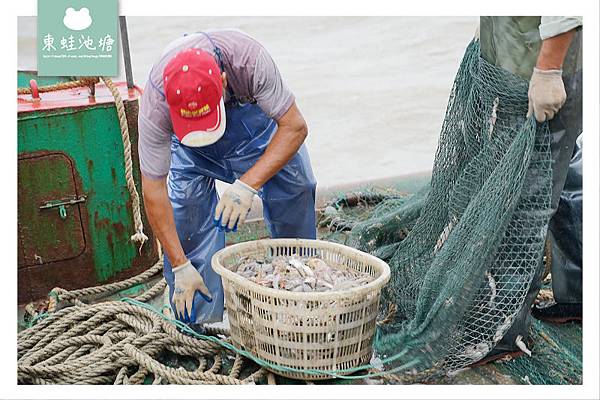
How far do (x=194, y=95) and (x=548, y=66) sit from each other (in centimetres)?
115

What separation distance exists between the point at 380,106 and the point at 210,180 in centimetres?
90

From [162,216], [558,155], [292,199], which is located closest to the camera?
[558,155]

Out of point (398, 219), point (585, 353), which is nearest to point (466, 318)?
point (585, 353)

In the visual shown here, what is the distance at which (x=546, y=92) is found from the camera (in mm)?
2621

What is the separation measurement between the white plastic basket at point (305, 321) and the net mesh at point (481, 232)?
19 centimetres

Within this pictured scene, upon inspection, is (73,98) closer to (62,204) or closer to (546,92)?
(62,204)

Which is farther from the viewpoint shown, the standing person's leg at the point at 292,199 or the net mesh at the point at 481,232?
the standing person's leg at the point at 292,199

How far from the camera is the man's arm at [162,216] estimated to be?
2814mm

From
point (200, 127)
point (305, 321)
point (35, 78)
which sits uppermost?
point (35, 78)

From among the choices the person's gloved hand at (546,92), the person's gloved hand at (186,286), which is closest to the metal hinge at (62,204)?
the person's gloved hand at (186,286)

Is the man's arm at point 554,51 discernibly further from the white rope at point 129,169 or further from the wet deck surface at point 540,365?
the white rope at point 129,169

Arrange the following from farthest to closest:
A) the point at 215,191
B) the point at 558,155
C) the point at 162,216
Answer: the point at 215,191, the point at 162,216, the point at 558,155

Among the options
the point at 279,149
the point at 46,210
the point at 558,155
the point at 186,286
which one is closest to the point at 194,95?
the point at 279,149

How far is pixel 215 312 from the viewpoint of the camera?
3.17m
